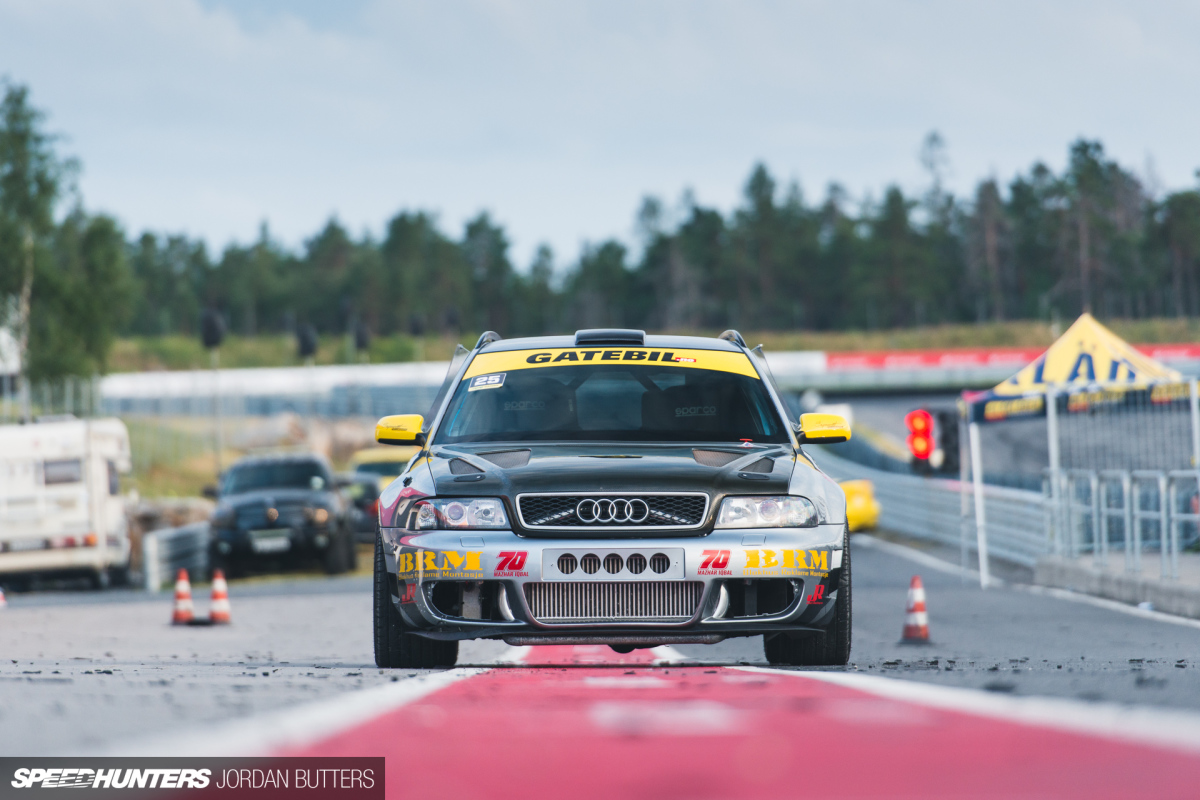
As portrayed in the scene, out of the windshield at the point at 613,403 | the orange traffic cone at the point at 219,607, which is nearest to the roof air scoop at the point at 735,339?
the windshield at the point at 613,403

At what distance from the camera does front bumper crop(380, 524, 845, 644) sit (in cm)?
629

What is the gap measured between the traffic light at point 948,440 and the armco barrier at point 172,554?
10.9 meters

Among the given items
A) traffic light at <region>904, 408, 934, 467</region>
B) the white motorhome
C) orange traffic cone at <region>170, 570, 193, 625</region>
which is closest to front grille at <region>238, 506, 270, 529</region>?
the white motorhome

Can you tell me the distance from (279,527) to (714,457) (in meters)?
15.8

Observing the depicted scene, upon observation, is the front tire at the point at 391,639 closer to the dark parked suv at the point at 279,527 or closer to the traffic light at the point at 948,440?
the dark parked suv at the point at 279,527

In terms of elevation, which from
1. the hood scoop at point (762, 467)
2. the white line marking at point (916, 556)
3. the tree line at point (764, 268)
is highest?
the tree line at point (764, 268)

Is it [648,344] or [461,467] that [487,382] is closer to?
[648,344]

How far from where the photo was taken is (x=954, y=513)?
28.4 meters

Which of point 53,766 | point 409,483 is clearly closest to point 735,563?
point 409,483

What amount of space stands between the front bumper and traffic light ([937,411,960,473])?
17.1m

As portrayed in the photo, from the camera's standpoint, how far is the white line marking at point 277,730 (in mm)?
3650

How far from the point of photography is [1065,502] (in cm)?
1823

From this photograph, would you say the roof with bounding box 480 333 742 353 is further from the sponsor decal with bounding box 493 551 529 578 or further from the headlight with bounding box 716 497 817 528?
the sponsor decal with bounding box 493 551 529 578

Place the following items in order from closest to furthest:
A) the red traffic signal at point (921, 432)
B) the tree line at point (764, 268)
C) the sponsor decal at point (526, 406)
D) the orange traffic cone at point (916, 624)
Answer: the sponsor decal at point (526, 406) → the orange traffic cone at point (916, 624) → the red traffic signal at point (921, 432) → the tree line at point (764, 268)
